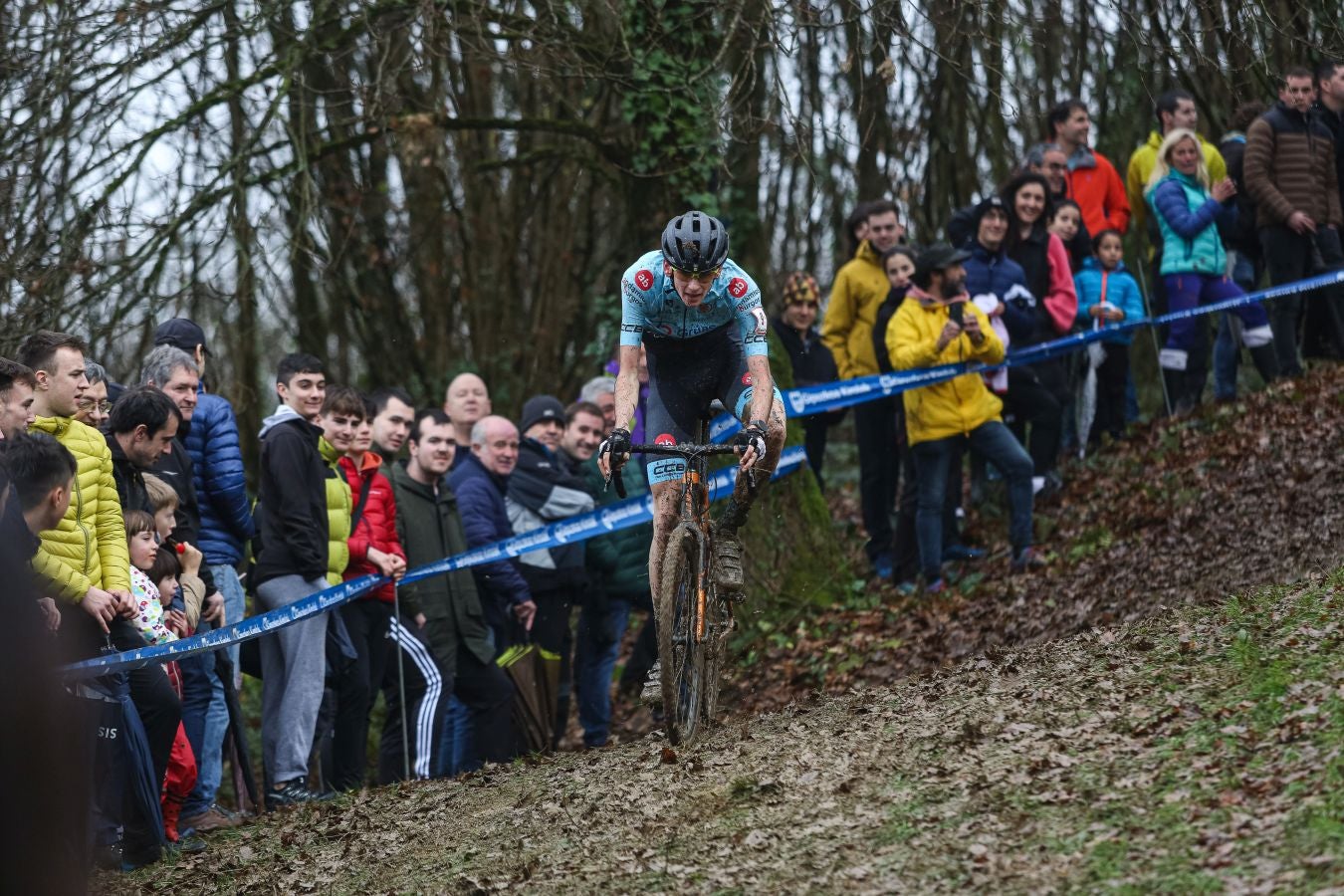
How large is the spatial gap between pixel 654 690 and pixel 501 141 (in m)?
15.1

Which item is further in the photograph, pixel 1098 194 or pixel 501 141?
pixel 501 141

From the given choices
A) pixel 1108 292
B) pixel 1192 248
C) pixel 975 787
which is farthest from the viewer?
pixel 1108 292

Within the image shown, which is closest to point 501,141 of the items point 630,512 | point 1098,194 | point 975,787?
point 1098,194

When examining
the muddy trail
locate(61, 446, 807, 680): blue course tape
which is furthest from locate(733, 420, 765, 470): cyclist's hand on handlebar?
the muddy trail

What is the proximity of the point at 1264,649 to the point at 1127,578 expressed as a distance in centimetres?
386

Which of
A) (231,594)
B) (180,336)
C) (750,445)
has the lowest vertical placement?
(231,594)

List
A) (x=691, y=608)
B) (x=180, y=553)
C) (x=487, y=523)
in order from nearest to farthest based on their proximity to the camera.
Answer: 1. (x=691, y=608)
2. (x=180, y=553)
3. (x=487, y=523)

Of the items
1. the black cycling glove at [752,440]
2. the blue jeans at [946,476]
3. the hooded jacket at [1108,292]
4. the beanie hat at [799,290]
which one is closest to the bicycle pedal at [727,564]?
the black cycling glove at [752,440]

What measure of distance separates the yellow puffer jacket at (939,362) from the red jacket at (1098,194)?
116 inches

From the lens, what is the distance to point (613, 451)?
755cm

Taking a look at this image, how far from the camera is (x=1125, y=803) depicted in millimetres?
5738

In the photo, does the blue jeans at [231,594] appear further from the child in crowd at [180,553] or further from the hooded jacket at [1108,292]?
the hooded jacket at [1108,292]

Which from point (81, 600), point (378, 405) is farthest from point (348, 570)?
point (81, 600)

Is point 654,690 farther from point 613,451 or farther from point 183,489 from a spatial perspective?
point 183,489
